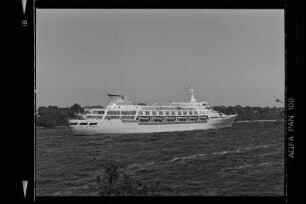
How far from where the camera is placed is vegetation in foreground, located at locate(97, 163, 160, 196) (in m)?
3.75

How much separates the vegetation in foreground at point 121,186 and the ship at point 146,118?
0.96 m

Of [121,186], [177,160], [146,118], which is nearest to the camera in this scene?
[121,186]

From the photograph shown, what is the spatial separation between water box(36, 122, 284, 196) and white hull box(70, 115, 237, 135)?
Answer: 0.36 ft

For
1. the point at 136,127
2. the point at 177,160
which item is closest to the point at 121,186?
the point at 177,160

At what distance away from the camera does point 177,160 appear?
4645 millimetres

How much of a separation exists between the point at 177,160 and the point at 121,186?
3.58ft
